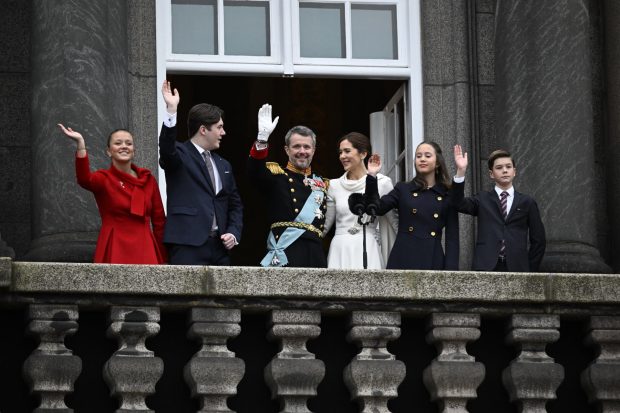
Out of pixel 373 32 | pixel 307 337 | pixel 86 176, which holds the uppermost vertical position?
pixel 373 32

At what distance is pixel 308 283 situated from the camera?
32.8 ft

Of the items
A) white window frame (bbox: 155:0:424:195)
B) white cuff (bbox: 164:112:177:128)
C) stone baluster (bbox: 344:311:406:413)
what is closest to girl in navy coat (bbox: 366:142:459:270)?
white cuff (bbox: 164:112:177:128)

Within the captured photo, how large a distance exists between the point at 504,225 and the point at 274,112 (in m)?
11.2

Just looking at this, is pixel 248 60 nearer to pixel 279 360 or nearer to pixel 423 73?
pixel 423 73

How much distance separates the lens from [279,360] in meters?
9.95

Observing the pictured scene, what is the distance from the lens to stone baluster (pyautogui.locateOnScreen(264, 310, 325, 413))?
9938mm

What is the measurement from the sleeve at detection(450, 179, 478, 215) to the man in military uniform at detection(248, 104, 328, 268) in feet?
3.08

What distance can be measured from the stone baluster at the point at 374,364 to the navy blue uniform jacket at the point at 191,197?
1771mm

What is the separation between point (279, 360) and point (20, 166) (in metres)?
4.95

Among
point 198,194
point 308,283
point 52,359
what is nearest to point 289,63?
point 198,194

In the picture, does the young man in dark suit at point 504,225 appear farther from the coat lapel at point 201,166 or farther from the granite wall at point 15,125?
the granite wall at point 15,125

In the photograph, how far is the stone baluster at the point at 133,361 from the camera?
9773 mm

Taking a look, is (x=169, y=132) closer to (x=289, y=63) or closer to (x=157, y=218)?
(x=157, y=218)

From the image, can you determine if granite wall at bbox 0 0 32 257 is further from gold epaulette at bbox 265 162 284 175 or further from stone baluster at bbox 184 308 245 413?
stone baluster at bbox 184 308 245 413
